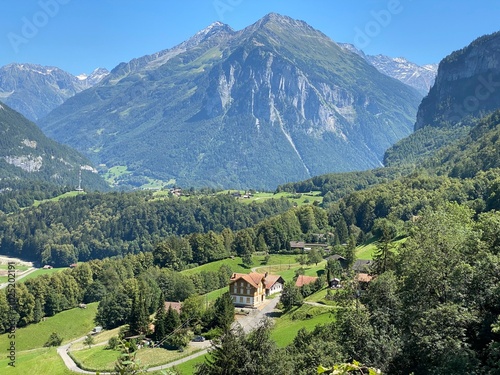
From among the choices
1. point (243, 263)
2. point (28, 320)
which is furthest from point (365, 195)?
point (28, 320)

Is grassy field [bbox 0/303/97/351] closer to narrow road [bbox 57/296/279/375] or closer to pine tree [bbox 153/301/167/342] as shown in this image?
narrow road [bbox 57/296/279/375]

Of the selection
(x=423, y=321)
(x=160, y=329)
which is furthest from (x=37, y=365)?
(x=423, y=321)

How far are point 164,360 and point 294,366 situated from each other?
29.6 meters

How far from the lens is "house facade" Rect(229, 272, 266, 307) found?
85875mm

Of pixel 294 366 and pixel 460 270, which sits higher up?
pixel 460 270

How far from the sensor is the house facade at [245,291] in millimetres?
85875

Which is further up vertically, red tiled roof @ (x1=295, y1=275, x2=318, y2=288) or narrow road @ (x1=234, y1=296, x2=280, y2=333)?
red tiled roof @ (x1=295, y1=275, x2=318, y2=288)

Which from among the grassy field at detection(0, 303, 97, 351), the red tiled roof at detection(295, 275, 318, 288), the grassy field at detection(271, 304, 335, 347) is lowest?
the grassy field at detection(0, 303, 97, 351)

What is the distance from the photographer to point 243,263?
4606 inches

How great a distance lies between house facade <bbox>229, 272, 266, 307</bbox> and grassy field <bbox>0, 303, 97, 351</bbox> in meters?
28.8

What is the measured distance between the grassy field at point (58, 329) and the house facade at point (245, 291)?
28.8m

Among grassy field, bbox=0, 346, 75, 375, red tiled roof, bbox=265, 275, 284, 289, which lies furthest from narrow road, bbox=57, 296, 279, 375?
red tiled roof, bbox=265, 275, 284, 289

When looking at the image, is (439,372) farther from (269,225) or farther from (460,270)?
(269,225)

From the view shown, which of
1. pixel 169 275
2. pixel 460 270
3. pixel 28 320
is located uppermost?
pixel 460 270
